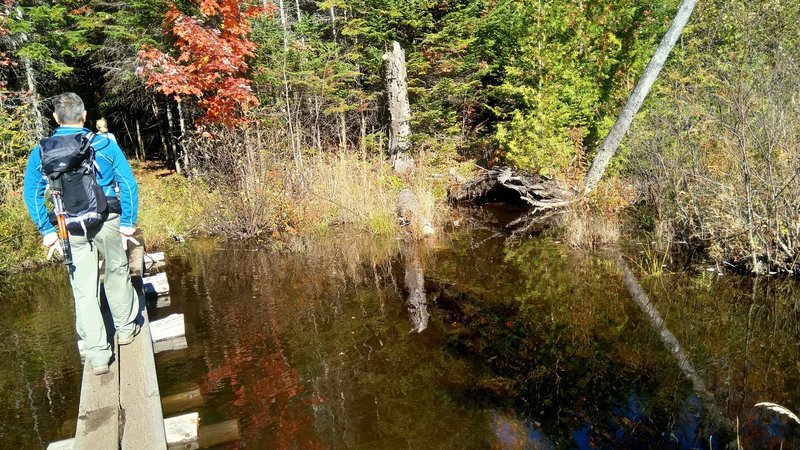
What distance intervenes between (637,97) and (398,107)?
5.75 metres

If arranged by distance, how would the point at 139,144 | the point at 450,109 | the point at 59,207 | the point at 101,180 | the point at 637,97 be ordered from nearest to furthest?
1. the point at 59,207
2. the point at 101,180
3. the point at 637,97
4. the point at 450,109
5. the point at 139,144

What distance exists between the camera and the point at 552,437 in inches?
139

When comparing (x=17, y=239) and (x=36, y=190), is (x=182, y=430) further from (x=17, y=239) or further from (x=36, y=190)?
(x=17, y=239)

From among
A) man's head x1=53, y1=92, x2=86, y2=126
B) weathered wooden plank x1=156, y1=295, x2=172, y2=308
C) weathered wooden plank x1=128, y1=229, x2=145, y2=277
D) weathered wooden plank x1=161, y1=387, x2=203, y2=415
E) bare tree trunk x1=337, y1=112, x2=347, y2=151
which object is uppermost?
man's head x1=53, y1=92, x2=86, y2=126

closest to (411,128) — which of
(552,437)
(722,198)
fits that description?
(722,198)

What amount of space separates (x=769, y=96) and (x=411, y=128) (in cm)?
924

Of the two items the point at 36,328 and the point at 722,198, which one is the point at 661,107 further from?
the point at 36,328

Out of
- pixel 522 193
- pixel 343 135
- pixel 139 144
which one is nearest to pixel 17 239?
pixel 343 135

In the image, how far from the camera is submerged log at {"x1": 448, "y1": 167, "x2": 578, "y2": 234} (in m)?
9.59

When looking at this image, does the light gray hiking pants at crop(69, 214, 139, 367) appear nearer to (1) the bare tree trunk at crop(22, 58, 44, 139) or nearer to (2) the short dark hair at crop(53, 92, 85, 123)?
(2) the short dark hair at crop(53, 92, 85, 123)

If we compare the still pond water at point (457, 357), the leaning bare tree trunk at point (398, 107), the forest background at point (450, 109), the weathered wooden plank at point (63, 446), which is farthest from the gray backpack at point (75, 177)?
the leaning bare tree trunk at point (398, 107)

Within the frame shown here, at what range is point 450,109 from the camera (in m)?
14.7

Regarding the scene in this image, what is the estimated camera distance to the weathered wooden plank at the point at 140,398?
2.83m

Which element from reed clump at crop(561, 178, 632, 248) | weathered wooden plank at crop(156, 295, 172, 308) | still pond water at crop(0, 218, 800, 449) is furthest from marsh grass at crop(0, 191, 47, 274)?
reed clump at crop(561, 178, 632, 248)
